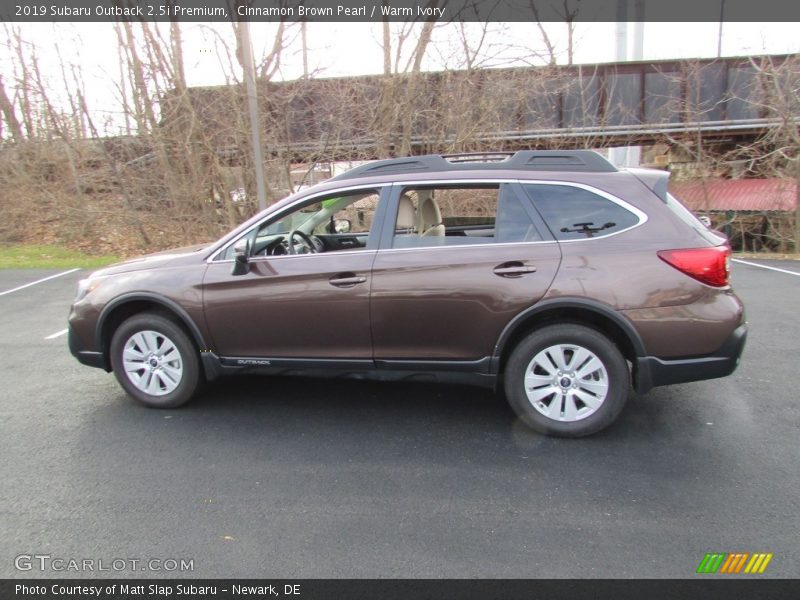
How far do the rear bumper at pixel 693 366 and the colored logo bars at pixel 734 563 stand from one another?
1199 millimetres

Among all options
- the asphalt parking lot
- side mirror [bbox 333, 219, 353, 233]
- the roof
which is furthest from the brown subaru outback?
the roof

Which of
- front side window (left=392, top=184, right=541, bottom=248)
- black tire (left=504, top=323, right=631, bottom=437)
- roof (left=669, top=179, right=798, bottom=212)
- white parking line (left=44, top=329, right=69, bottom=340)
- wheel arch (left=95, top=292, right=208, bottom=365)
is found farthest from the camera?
roof (left=669, top=179, right=798, bottom=212)

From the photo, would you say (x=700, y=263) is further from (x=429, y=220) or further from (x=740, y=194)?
(x=740, y=194)

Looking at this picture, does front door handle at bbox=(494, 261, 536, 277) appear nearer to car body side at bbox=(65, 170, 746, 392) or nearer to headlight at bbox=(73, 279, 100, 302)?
car body side at bbox=(65, 170, 746, 392)

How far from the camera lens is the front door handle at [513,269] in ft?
11.7

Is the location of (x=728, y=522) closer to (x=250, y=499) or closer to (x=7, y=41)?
(x=250, y=499)

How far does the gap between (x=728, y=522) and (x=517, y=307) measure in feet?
5.30

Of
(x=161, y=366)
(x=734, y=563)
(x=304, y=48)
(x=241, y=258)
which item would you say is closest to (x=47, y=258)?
(x=304, y=48)

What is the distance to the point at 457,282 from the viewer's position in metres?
3.63

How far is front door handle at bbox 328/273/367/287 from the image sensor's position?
377cm

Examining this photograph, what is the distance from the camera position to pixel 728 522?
107 inches

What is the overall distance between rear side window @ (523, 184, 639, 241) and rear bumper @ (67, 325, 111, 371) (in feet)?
11.5

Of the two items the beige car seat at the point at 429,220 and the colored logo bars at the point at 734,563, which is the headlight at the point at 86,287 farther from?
the colored logo bars at the point at 734,563

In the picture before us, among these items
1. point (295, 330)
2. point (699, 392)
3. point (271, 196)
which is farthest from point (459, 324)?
point (271, 196)
